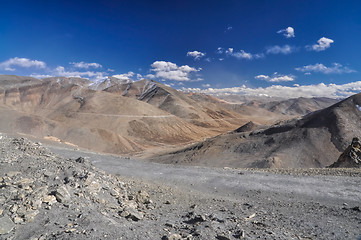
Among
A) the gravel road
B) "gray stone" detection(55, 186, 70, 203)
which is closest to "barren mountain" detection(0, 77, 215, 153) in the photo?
the gravel road

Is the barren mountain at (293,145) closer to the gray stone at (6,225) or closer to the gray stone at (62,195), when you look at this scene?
the gray stone at (62,195)

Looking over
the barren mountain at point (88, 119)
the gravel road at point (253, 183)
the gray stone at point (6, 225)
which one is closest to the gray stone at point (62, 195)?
the gray stone at point (6, 225)

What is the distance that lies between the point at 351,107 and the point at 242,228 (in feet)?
114

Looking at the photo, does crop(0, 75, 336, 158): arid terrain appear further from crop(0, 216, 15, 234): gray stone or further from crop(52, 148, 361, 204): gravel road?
crop(0, 216, 15, 234): gray stone

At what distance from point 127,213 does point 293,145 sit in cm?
2795

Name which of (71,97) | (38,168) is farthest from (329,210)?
(71,97)

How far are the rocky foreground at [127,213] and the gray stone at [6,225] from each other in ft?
0.06

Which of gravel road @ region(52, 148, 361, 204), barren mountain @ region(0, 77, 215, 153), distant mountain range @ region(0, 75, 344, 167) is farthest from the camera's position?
barren mountain @ region(0, 77, 215, 153)

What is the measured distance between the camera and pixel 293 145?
1172 inches

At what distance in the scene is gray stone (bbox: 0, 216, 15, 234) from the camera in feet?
15.9

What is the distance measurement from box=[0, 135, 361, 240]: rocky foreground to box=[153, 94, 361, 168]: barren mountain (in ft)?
57.0

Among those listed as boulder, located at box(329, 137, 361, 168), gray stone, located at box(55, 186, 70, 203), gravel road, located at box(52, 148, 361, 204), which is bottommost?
gravel road, located at box(52, 148, 361, 204)

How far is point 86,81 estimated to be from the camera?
195 meters

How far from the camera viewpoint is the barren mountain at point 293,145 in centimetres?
2703
